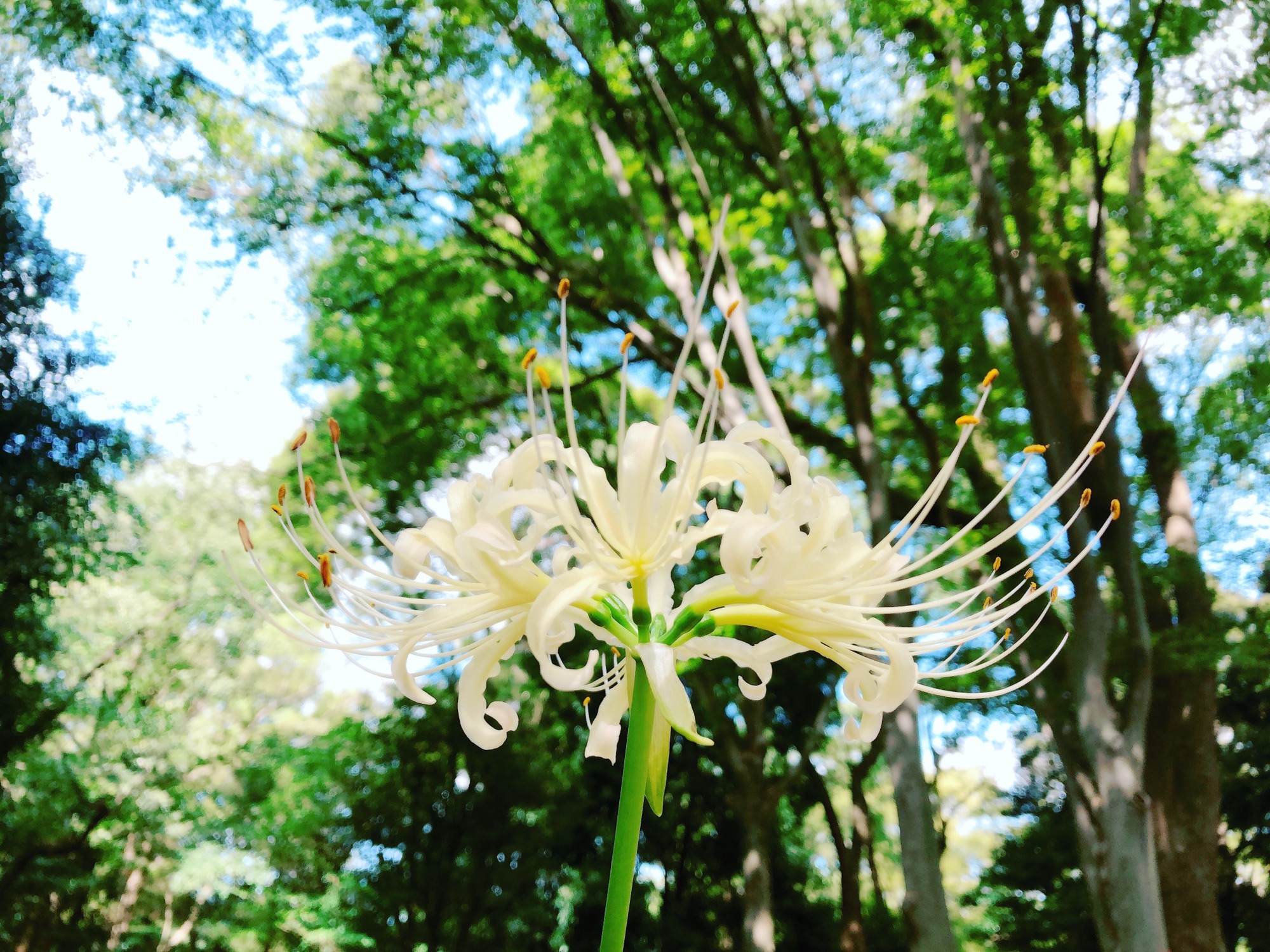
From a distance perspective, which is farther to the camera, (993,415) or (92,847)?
(92,847)

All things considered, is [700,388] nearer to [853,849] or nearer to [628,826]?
[628,826]

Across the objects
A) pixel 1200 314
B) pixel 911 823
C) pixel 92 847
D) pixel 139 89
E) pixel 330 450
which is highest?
pixel 139 89

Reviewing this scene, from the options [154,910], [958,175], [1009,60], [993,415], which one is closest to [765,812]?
[993,415]

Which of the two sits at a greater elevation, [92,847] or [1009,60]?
[1009,60]

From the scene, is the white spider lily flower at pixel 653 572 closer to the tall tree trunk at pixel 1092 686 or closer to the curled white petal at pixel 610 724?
the curled white petal at pixel 610 724

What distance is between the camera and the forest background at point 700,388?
612 centimetres

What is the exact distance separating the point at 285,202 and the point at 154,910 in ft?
53.1

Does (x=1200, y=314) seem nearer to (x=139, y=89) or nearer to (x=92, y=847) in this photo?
(x=139, y=89)

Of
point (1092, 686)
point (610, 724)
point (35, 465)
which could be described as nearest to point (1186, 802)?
point (1092, 686)

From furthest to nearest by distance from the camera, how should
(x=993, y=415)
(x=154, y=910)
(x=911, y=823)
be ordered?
(x=154, y=910) → (x=993, y=415) → (x=911, y=823)

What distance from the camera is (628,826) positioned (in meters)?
0.81

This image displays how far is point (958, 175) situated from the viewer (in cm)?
761

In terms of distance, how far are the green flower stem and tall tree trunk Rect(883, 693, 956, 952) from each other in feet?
15.0

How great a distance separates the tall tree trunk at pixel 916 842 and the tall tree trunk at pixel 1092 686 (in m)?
0.91
